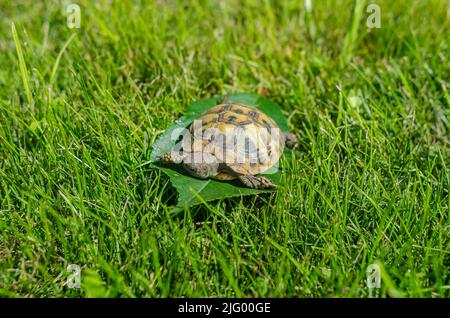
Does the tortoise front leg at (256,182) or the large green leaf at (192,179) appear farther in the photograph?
the tortoise front leg at (256,182)

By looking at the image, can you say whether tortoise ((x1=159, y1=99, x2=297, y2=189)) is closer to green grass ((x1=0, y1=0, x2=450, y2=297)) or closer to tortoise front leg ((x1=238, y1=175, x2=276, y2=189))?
tortoise front leg ((x1=238, y1=175, x2=276, y2=189))

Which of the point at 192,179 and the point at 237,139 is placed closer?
the point at 192,179

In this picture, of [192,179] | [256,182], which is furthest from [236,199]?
[192,179]

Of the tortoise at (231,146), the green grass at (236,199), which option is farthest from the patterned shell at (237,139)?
the green grass at (236,199)

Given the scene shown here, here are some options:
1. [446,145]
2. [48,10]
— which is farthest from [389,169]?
[48,10]

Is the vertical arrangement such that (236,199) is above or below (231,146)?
below

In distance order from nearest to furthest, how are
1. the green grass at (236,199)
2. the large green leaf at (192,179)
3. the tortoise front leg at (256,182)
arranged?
the green grass at (236,199)
the large green leaf at (192,179)
the tortoise front leg at (256,182)

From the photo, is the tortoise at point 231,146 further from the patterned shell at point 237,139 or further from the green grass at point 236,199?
the green grass at point 236,199

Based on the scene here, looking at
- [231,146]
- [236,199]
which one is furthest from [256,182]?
[231,146]

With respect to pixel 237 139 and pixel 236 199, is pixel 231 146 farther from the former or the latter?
pixel 236 199
